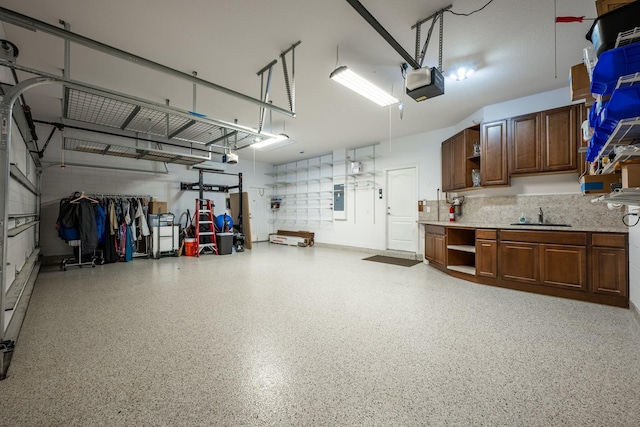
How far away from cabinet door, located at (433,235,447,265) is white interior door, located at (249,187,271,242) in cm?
624

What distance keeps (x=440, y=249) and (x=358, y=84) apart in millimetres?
3302

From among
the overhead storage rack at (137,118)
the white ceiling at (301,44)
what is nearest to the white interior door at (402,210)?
the white ceiling at (301,44)

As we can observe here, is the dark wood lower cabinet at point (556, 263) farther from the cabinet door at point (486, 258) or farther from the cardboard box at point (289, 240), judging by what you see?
the cardboard box at point (289, 240)

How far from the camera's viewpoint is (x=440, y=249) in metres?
4.75

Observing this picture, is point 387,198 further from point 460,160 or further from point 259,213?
point 259,213

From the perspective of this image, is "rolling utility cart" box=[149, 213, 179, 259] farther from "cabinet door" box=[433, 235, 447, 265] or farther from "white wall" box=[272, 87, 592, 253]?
"cabinet door" box=[433, 235, 447, 265]

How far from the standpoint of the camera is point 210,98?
4.22m

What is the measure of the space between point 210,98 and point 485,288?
17.2 feet

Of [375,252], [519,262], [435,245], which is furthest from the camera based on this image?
[375,252]

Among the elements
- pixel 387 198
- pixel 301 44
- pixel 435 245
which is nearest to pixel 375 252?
pixel 387 198

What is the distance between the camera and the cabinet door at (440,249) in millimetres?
4613

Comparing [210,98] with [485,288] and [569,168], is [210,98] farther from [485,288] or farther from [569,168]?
[569,168]

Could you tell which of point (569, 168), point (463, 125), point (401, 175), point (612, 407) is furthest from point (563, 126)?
point (612, 407)

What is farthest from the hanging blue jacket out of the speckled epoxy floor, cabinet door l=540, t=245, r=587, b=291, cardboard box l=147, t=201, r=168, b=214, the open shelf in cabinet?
cabinet door l=540, t=245, r=587, b=291
